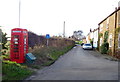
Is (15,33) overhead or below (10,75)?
overhead

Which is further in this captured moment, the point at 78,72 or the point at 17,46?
the point at 17,46

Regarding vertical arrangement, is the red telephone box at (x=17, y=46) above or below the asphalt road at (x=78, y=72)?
above

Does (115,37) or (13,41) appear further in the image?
(115,37)

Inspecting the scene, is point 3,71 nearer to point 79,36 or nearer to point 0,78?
point 0,78

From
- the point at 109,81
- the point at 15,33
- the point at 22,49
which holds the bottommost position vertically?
the point at 109,81

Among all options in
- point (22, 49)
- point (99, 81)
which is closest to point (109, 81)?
point (99, 81)

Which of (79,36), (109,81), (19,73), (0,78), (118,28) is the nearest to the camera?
(0,78)

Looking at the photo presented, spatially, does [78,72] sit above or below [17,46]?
below

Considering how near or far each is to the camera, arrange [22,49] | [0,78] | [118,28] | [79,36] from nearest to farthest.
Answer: [0,78] < [22,49] < [118,28] < [79,36]

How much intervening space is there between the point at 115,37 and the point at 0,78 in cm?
1695

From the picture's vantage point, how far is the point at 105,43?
2578cm

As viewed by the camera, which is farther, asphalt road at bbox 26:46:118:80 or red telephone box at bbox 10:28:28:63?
red telephone box at bbox 10:28:28:63

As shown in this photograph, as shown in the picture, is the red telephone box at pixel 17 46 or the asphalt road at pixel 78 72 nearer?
the asphalt road at pixel 78 72

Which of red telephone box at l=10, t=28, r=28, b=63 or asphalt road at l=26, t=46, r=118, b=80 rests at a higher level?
red telephone box at l=10, t=28, r=28, b=63
